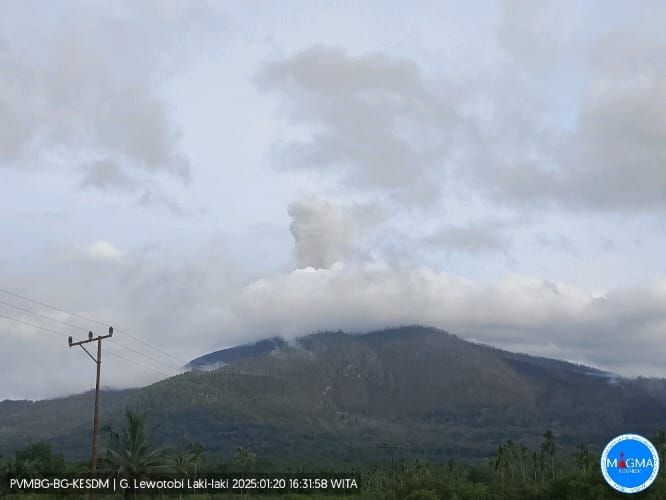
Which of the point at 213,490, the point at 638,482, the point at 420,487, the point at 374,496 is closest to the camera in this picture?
the point at 638,482

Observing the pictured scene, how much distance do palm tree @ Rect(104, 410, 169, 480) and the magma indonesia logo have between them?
45.7 metres

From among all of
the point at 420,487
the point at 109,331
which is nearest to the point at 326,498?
the point at 420,487

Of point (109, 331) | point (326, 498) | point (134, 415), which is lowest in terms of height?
point (326, 498)

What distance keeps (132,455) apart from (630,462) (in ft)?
158

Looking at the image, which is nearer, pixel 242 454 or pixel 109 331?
pixel 109 331

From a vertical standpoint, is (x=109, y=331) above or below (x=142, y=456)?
above

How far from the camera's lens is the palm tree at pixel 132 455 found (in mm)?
78688

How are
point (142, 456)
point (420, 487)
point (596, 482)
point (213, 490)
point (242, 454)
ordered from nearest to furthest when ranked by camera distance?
point (142, 456) < point (596, 482) < point (420, 487) < point (213, 490) < point (242, 454)

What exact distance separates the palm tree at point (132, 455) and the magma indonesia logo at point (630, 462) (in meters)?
45.7

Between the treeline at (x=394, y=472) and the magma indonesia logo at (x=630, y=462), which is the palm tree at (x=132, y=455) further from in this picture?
the magma indonesia logo at (x=630, y=462)

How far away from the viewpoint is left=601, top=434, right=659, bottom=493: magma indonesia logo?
47.6m

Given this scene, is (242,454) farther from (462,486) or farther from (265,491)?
(462,486)

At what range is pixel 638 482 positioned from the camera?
51281 mm

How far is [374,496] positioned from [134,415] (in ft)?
189
